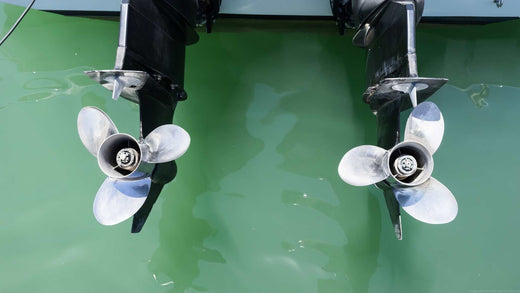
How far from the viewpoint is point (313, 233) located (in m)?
2.24

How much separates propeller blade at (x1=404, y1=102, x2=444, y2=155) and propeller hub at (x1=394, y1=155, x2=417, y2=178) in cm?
11

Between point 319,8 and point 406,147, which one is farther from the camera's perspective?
point 319,8

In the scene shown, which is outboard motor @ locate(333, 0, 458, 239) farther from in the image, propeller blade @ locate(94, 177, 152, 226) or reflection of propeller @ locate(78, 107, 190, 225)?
propeller blade @ locate(94, 177, 152, 226)

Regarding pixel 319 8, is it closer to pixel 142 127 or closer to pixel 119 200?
pixel 142 127

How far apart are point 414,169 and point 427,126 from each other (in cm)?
21

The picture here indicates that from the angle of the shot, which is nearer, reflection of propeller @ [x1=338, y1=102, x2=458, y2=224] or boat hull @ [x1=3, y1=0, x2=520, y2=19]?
reflection of propeller @ [x1=338, y1=102, x2=458, y2=224]

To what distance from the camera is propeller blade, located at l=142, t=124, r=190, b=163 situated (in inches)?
62.6

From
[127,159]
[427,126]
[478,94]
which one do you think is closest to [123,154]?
[127,159]

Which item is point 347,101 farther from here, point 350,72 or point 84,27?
point 84,27

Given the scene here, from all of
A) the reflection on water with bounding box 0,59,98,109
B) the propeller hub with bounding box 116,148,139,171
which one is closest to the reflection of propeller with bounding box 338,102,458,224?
the propeller hub with bounding box 116,148,139,171

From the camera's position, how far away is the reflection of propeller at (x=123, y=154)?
1560 mm

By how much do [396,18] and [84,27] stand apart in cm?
207

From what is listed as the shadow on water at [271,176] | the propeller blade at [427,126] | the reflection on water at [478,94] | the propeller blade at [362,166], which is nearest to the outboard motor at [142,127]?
the shadow on water at [271,176]

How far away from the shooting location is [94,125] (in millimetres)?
1597
